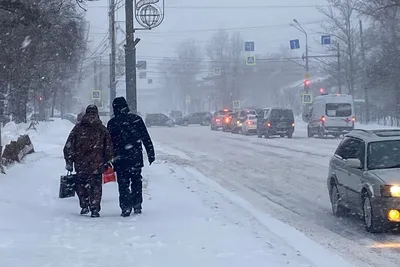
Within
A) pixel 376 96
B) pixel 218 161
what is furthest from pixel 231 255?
pixel 376 96

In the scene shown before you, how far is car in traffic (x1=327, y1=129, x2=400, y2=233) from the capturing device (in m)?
10.5

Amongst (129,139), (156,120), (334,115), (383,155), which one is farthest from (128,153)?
(156,120)

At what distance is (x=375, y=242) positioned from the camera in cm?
1015

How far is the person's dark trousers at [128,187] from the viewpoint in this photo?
10516mm

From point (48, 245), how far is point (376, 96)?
2320 inches

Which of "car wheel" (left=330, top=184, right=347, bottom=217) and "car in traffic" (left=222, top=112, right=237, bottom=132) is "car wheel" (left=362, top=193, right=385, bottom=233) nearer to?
"car wheel" (left=330, top=184, right=347, bottom=217)

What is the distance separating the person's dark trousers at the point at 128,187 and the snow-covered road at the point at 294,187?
266 centimetres

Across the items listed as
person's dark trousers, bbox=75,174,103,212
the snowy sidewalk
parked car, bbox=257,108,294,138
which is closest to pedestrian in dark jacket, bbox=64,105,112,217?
person's dark trousers, bbox=75,174,103,212

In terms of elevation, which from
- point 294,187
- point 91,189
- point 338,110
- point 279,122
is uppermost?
point 338,110

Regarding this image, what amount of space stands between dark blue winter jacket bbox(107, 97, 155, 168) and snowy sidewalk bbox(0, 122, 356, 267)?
0.88 metres

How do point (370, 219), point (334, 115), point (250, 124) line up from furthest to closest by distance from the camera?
1. point (250, 124)
2. point (334, 115)
3. point (370, 219)

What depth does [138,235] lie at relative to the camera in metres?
9.04

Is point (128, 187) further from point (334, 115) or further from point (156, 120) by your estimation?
point (156, 120)

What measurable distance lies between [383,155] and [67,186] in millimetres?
5245
